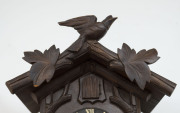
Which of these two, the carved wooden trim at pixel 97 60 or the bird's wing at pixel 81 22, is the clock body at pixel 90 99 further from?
the bird's wing at pixel 81 22

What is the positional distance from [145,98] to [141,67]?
5.2 inches

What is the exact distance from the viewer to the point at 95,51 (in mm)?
1521

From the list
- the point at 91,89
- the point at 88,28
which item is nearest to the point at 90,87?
the point at 91,89

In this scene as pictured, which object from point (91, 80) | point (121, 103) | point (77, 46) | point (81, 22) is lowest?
point (121, 103)

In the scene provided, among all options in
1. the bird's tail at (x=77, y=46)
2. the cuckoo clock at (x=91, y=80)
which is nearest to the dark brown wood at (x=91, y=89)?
the cuckoo clock at (x=91, y=80)

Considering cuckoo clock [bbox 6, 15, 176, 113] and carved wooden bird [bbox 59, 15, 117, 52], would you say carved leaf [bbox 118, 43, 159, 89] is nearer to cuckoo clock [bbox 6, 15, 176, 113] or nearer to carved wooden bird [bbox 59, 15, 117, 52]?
cuckoo clock [bbox 6, 15, 176, 113]

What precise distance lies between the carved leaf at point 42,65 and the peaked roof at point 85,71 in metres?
0.02

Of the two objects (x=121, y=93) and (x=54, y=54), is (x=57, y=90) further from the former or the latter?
(x=121, y=93)

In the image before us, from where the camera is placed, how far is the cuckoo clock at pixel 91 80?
1.47 meters

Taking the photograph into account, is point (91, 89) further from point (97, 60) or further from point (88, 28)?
point (88, 28)

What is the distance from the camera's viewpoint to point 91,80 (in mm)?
1537

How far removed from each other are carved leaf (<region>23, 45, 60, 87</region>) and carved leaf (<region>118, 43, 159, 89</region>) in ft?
0.79

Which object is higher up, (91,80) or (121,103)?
(91,80)

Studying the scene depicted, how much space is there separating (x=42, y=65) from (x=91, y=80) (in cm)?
19
